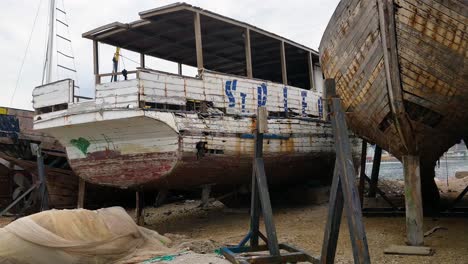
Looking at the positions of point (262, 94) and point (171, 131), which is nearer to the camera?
point (171, 131)

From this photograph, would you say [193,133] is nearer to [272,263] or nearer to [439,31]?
[272,263]

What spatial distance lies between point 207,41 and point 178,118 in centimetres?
366

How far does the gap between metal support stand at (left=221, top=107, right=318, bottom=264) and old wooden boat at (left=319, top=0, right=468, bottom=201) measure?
1.29 m

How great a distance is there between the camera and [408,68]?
5395 millimetres

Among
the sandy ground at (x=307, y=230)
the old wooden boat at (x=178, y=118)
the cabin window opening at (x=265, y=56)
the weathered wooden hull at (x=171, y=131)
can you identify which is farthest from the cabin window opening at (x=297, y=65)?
the sandy ground at (x=307, y=230)

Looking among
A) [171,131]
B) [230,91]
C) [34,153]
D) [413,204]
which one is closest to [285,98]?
[230,91]

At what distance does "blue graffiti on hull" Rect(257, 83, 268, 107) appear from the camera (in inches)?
346

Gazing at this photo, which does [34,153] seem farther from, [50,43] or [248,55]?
[248,55]

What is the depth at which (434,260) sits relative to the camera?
474cm

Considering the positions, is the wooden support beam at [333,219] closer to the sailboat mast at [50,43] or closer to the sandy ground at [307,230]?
the sandy ground at [307,230]

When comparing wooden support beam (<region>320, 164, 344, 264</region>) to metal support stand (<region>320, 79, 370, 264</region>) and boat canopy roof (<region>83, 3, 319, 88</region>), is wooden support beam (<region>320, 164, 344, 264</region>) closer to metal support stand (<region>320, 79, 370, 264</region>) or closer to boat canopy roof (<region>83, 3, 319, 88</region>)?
metal support stand (<region>320, 79, 370, 264</region>)

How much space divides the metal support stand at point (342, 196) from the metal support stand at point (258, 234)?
2.42 feet

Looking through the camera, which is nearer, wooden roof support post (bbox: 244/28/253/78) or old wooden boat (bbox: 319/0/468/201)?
old wooden boat (bbox: 319/0/468/201)

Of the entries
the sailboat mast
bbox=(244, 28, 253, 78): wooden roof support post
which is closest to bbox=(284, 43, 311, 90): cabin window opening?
bbox=(244, 28, 253, 78): wooden roof support post
